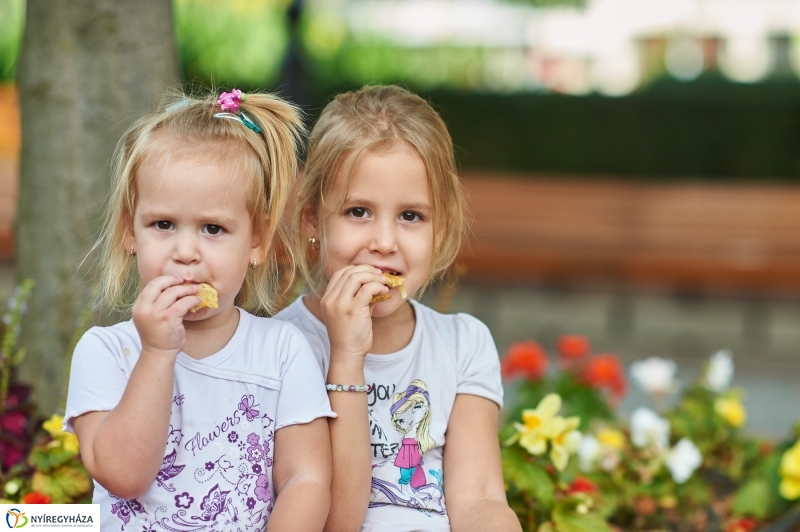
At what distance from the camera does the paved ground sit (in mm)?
6504

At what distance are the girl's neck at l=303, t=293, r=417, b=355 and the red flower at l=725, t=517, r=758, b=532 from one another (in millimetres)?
1382

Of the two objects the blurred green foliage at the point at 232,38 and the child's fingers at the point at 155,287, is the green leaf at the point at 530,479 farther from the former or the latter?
the blurred green foliage at the point at 232,38

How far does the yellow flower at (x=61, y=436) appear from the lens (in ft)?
8.31

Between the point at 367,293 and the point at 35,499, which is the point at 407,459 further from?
the point at 35,499

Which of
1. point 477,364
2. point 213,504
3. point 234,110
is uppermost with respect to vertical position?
point 234,110

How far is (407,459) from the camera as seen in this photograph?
2.27 metres

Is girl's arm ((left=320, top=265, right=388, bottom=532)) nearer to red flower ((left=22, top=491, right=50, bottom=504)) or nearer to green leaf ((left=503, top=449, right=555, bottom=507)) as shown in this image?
green leaf ((left=503, top=449, right=555, bottom=507))

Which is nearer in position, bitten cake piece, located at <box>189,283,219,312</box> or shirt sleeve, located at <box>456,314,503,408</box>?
bitten cake piece, located at <box>189,283,219,312</box>

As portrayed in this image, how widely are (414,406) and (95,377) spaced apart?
71 centimetres

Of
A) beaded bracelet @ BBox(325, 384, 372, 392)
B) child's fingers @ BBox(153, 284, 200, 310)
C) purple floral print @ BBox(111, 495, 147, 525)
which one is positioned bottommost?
purple floral print @ BBox(111, 495, 147, 525)

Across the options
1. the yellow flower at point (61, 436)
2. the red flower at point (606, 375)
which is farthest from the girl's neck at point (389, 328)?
the red flower at point (606, 375)

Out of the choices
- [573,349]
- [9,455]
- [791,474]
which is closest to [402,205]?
[9,455]

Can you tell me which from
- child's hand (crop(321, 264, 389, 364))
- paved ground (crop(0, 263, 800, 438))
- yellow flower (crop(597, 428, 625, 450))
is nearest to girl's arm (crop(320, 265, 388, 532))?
child's hand (crop(321, 264, 389, 364))

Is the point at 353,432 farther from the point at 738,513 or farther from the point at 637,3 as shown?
the point at 637,3
